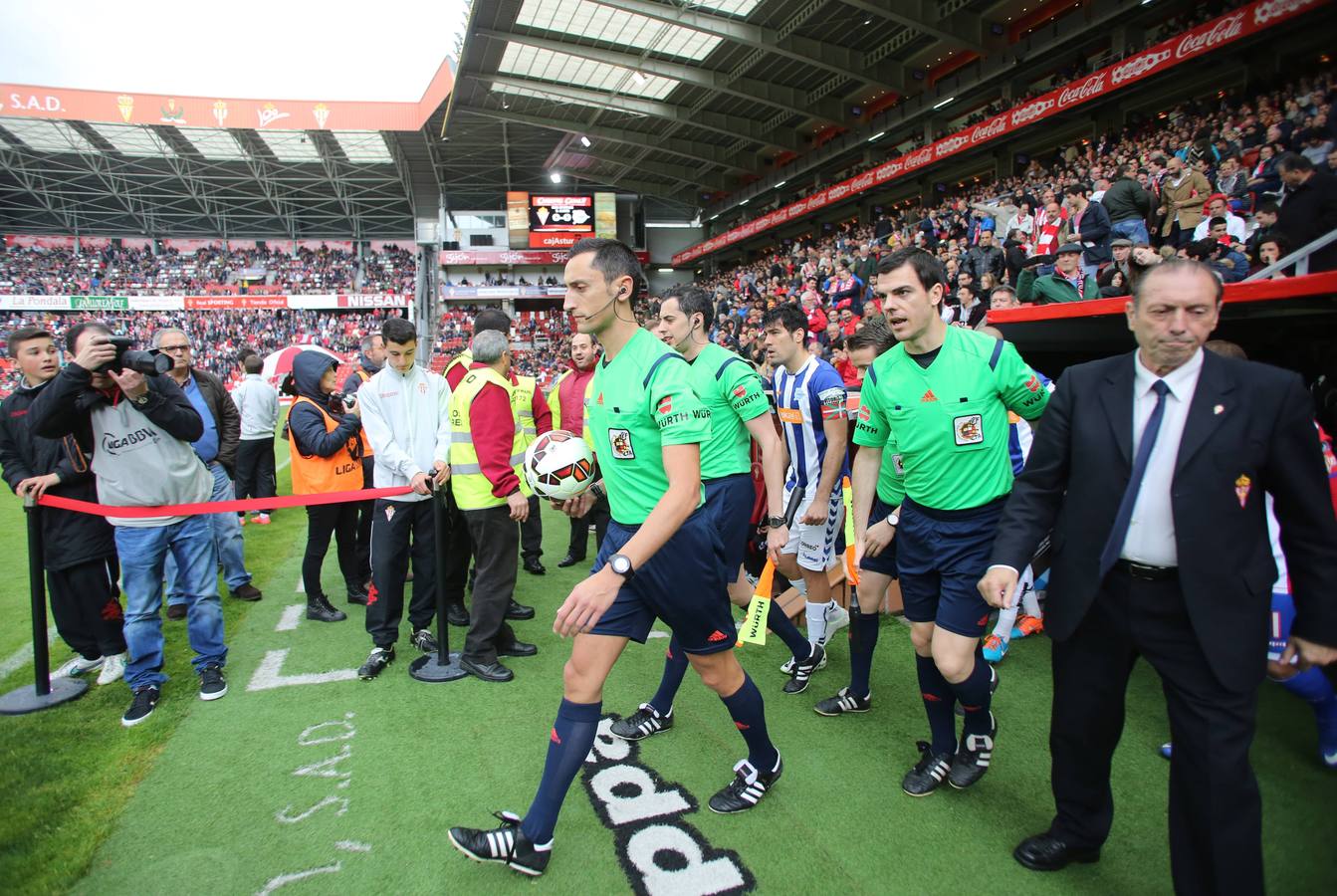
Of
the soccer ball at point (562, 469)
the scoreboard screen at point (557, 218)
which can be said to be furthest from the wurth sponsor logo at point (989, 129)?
the scoreboard screen at point (557, 218)

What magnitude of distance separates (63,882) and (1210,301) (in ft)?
13.8

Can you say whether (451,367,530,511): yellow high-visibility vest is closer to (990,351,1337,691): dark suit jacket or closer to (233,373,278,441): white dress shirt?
(990,351,1337,691): dark suit jacket

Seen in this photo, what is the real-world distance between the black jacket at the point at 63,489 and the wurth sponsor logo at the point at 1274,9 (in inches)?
636

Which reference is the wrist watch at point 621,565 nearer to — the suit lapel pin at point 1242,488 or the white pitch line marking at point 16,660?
the suit lapel pin at point 1242,488

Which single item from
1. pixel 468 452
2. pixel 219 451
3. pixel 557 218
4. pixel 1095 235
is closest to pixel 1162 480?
pixel 468 452

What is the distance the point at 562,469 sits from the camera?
9.75ft

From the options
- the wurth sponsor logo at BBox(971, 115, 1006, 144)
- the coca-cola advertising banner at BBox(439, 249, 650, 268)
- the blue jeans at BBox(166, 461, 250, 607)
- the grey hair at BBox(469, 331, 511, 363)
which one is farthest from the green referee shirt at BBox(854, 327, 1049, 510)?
the coca-cola advertising banner at BBox(439, 249, 650, 268)

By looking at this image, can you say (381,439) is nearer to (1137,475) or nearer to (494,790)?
(494,790)

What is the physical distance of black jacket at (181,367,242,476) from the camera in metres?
→ 5.89

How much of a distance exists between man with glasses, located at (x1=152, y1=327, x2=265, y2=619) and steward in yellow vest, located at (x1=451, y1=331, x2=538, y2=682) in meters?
2.72

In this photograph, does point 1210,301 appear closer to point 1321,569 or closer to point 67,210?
point 1321,569

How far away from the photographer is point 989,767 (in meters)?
3.18

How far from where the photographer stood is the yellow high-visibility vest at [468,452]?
13.7 feet

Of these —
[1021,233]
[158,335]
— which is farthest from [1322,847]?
[1021,233]
